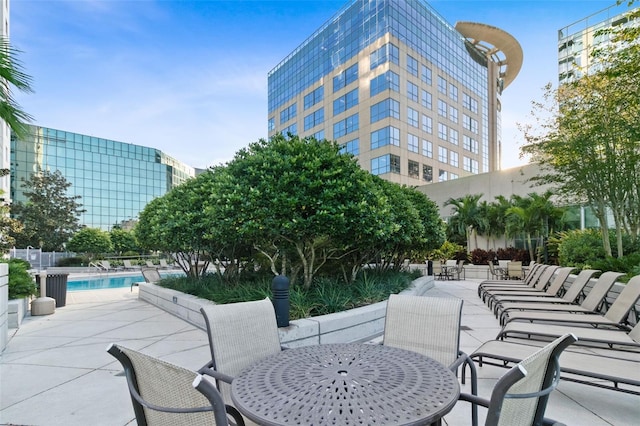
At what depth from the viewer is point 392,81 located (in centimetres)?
3388

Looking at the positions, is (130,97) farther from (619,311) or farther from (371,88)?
(371,88)

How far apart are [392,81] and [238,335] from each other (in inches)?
1375

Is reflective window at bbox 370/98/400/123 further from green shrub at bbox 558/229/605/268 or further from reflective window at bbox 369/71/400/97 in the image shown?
green shrub at bbox 558/229/605/268

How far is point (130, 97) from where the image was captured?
16.2 meters

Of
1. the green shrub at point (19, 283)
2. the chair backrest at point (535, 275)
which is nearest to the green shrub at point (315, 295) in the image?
the green shrub at point (19, 283)

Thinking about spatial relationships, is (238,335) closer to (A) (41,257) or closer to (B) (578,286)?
(B) (578,286)

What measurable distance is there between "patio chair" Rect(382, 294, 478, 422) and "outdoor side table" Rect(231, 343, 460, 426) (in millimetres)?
673

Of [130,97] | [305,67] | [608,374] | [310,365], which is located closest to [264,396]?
[310,365]

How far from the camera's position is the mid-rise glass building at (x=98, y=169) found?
55.2 meters

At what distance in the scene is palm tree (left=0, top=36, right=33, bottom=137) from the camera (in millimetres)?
4828

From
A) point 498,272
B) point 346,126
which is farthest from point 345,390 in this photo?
point 346,126

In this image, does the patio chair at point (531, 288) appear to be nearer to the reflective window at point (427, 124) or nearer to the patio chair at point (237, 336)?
the patio chair at point (237, 336)

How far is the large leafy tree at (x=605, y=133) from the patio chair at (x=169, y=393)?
10052 mm

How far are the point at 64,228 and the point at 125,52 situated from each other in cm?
2596
